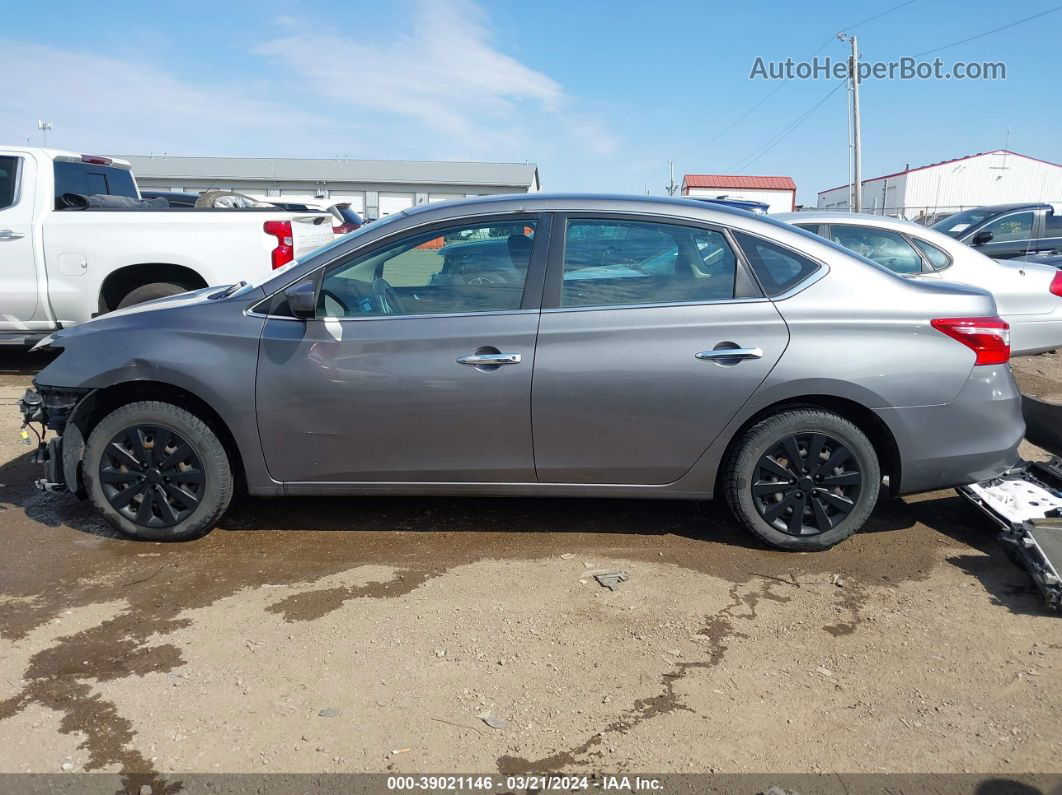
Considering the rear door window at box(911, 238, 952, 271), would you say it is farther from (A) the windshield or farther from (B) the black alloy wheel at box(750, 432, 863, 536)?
(A) the windshield

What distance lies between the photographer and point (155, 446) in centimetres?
409

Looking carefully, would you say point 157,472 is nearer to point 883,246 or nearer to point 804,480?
point 804,480

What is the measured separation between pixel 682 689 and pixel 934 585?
1.59m

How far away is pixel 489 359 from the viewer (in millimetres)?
3891

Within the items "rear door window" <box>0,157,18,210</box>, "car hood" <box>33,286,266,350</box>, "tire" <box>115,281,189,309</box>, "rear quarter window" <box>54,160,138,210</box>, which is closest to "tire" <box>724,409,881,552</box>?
"car hood" <box>33,286,266,350</box>

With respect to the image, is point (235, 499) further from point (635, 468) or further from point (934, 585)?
point (934, 585)

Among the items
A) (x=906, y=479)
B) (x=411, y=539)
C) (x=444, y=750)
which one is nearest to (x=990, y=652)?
(x=906, y=479)

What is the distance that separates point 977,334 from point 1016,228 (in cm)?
1014

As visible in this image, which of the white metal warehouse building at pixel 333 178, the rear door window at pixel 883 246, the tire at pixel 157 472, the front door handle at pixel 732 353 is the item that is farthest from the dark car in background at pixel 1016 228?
the white metal warehouse building at pixel 333 178

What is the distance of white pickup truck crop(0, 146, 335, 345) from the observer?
7.54 m

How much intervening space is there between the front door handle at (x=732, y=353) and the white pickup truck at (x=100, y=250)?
4890 millimetres

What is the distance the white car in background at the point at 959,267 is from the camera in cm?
688

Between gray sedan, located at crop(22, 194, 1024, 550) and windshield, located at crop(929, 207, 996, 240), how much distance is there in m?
9.34

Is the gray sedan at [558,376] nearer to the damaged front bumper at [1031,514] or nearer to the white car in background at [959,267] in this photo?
the damaged front bumper at [1031,514]
